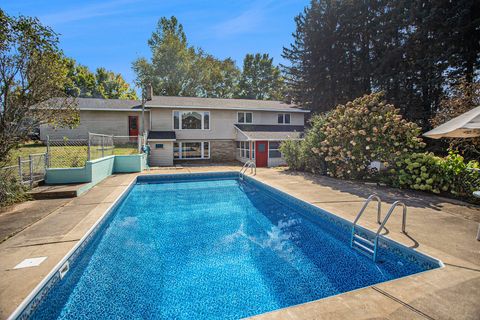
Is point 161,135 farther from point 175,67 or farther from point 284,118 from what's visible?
point 175,67

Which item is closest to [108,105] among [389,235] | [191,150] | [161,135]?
[161,135]

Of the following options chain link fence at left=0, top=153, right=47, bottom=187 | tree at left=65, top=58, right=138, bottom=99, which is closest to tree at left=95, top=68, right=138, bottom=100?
tree at left=65, top=58, right=138, bottom=99

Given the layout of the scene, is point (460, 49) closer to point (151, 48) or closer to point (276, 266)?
point (276, 266)

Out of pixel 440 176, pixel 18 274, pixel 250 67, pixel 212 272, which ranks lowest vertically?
pixel 212 272

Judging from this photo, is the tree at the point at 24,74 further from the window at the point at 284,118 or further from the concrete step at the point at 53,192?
the window at the point at 284,118

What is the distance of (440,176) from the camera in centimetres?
839

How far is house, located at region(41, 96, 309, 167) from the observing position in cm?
1812

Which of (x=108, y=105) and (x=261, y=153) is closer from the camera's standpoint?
(x=261, y=153)

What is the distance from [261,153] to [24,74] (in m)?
13.6

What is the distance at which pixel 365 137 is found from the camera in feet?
34.6

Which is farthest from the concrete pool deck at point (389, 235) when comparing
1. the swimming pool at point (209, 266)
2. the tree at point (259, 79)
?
the tree at point (259, 79)

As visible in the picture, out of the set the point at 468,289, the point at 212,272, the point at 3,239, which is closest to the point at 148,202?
the point at 3,239

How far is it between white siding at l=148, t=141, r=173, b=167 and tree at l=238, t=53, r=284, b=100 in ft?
78.7

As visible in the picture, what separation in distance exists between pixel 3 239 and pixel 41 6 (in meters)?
8.13
